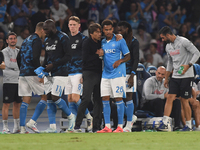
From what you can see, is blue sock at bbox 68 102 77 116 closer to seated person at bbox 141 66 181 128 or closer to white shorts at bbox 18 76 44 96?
white shorts at bbox 18 76 44 96

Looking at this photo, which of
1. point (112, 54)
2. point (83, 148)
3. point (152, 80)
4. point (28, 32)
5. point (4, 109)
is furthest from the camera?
point (28, 32)

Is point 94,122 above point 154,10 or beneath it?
beneath

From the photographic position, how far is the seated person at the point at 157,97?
969 centimetres

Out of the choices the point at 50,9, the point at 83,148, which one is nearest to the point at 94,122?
the point at 83,148

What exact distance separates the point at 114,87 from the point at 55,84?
3.46 feet

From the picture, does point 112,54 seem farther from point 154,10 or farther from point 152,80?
point 154,10

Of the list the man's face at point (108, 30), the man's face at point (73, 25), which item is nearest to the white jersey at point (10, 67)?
the man's face at point (73, 25)

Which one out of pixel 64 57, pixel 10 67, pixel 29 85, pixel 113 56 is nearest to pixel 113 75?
pixel 113 56

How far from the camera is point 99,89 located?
8.39 meters

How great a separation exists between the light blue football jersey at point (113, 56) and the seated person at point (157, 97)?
195cm

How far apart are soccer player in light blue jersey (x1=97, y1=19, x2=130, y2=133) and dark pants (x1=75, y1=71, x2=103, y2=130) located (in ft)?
0.65

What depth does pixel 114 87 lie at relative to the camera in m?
8.02

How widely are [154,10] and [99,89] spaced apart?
459 inches

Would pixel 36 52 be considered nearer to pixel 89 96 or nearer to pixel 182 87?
pixel 89 96
